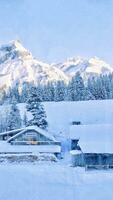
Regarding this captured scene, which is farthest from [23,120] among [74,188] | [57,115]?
[74,188]

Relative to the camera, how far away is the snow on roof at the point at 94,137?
74.1 ft

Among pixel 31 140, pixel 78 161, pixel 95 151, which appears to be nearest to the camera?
pixel 95 151

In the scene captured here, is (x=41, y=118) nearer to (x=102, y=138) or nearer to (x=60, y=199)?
(x=102, y=138)

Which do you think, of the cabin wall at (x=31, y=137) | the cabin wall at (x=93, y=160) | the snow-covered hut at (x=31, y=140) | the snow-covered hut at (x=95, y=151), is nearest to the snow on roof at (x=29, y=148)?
the snow-covered hut at (x=31, y=140)

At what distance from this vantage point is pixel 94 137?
24516 mm

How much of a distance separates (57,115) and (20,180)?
28.6 metres

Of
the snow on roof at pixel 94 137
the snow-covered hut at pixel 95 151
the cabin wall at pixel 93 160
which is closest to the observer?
the snow-covered hut at pixel 95 151

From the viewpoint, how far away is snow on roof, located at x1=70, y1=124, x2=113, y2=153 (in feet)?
74.1

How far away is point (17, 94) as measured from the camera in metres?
52.2

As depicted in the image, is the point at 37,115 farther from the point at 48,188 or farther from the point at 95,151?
the point at 48,188

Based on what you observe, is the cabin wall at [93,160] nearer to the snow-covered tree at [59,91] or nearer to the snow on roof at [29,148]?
the snow on roof at [29,148]

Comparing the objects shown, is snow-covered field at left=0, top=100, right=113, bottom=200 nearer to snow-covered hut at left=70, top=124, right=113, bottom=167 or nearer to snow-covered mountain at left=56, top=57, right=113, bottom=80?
snow-covered hut at left=70, top=124, right=113, bottom=167

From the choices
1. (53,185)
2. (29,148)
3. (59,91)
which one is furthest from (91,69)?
(53,185)

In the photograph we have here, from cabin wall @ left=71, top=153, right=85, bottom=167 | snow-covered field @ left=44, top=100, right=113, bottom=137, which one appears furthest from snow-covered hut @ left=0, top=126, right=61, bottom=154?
snow-covered field @ left=44, top=100, right=113, bottom=137
